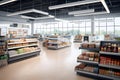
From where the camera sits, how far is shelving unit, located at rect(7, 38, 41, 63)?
6.06 meters

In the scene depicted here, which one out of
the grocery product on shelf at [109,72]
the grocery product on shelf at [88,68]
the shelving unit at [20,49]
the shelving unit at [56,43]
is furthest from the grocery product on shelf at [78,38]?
the grocery product on shelf at [109,72]

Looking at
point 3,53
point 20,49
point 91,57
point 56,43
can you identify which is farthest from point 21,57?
point 56,43

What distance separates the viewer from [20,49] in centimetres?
→ 660

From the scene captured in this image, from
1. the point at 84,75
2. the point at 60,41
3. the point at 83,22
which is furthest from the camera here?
the point at 83,22

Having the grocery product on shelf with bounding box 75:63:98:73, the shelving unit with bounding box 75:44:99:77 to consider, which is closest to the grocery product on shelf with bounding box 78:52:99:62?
the shelving unit with bounding box 75:44:99:77

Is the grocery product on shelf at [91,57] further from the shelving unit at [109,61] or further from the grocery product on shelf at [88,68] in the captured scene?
the grocery product on shelf at [88,68]

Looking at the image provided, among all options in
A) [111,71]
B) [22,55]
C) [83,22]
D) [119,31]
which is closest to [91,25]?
[83,22]

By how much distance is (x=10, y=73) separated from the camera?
4578 mm

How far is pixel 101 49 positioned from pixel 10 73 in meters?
3.71

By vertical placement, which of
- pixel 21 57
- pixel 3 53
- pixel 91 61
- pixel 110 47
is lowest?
pixel 21 57

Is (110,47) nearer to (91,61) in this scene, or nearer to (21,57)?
(91,61)

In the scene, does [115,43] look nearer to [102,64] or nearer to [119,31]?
[102,64]

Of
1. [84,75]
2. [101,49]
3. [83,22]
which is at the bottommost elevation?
[84,75]

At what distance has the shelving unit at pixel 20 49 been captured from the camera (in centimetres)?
606
